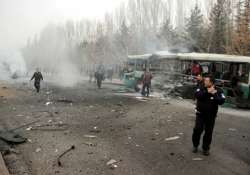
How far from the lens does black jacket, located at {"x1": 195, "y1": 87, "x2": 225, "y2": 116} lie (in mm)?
6977

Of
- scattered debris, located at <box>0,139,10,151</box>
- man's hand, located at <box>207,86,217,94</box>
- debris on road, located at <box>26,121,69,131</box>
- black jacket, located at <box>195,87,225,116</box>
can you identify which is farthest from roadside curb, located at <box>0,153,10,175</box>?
man's hand, located at <box>207,86,217,94</box>

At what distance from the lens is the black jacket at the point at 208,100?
698 centimetres

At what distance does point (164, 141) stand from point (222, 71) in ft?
35.0

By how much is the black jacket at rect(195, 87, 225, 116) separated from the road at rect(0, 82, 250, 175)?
920 mm

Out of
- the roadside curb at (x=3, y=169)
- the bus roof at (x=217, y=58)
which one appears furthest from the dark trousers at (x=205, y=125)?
the bus roof at (x=217, y=58)

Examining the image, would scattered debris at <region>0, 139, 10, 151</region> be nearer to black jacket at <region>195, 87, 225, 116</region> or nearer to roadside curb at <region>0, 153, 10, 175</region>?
roadside curb at <region>0, 153, 10, 175</region>

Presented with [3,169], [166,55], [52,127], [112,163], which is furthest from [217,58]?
[3,169]

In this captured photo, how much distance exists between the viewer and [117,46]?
66.8m

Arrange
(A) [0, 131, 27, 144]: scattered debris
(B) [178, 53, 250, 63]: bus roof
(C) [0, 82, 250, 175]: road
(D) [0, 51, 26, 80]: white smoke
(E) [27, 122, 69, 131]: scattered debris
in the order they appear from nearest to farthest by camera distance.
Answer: (C) [0, 82, 250, 175]: road, (A) [0, 131, 27, 144]: scattered debris, (E) [27, 122, 69, 131]: scattered debris, (B) [178, 53, 250, 63]: bus roof, (D) [0, 51, 26, 80]: white smoke

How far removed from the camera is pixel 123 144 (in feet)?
27.7

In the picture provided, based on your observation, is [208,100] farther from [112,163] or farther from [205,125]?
[112,163]

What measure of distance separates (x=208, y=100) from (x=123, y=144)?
93.6 inches

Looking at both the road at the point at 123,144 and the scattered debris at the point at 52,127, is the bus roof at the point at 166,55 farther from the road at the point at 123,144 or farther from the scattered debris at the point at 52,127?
the scattered debris at the point at 52,127

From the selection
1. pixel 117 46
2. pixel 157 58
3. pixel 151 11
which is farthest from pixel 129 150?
pixel 117 46
